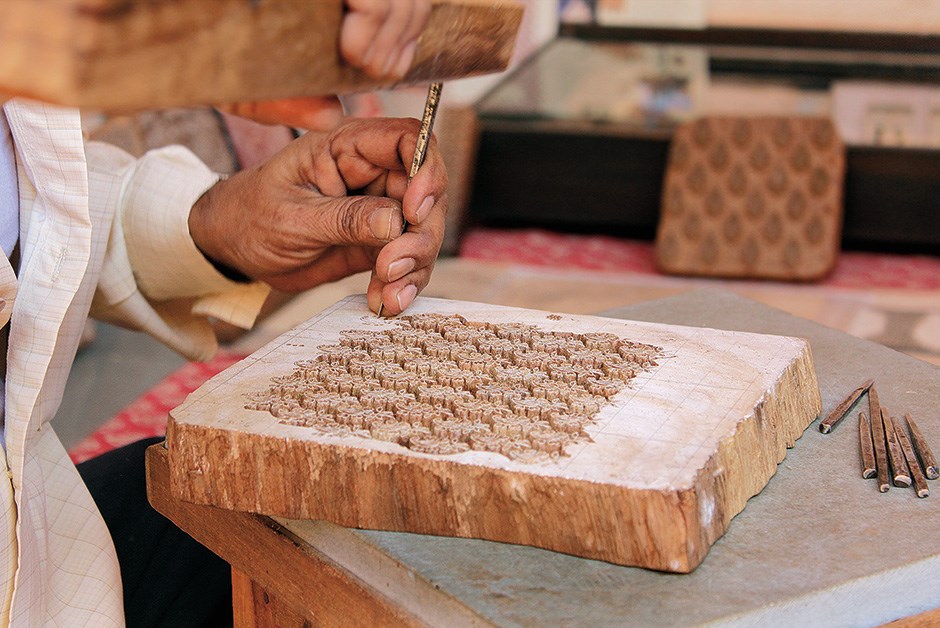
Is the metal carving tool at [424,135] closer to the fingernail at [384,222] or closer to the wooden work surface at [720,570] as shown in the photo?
the fingernail at [384,222]

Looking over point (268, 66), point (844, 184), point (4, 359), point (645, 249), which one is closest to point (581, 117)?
point (645, 249)

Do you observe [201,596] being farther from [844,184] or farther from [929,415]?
[844,184]

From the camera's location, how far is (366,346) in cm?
117

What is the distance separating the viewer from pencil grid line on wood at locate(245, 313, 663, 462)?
0.95m

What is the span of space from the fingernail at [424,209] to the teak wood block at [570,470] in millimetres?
305

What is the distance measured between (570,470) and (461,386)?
0.22m

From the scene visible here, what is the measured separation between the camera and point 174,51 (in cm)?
63

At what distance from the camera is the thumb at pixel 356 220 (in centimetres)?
130

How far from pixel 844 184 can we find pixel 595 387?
3075 millimetres

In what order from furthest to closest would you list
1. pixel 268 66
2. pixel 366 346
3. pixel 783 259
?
pixel 783 259 → pixel 366 346 → pixel 268 66

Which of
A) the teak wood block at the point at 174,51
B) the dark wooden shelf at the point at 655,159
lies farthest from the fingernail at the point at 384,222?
the dark wooden shelf at the point at 655,159

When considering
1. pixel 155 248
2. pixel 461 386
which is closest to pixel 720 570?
pixel 461 386

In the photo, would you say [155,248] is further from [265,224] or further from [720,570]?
[720,570]

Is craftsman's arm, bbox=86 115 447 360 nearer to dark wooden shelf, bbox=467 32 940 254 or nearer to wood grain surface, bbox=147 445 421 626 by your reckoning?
wood grain surface, bbox=147 445 421 626
